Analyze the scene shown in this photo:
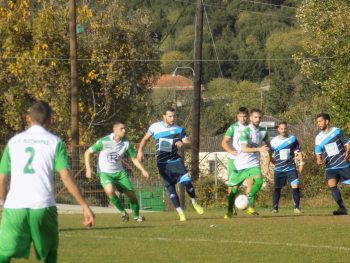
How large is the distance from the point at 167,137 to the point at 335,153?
354 centimetres

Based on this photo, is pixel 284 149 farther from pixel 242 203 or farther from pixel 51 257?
pixel 51 257

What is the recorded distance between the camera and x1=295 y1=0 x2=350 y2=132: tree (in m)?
34.2

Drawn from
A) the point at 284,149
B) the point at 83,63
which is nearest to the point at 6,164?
the point at 284,149

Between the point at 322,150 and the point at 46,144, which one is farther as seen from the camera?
the point at 322,150

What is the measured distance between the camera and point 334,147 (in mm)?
18656

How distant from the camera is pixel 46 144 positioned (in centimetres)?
813

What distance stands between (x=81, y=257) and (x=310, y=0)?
91.7 ft

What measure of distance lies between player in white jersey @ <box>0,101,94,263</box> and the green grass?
10.2 ft

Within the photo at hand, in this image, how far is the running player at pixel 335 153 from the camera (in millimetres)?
18609

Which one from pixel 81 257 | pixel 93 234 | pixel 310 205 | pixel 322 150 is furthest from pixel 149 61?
pixel 81 257

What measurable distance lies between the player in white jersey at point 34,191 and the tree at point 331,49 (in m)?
25.8

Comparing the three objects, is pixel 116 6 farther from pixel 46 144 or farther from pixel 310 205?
pixel 46 144

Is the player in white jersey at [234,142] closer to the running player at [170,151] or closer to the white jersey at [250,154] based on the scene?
the white jersey at [250,154]

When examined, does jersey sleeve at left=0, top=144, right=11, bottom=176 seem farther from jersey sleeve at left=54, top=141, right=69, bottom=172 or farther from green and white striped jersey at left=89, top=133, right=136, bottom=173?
green and white striped jersey at left=89, top=133, right=136, bottom=173
